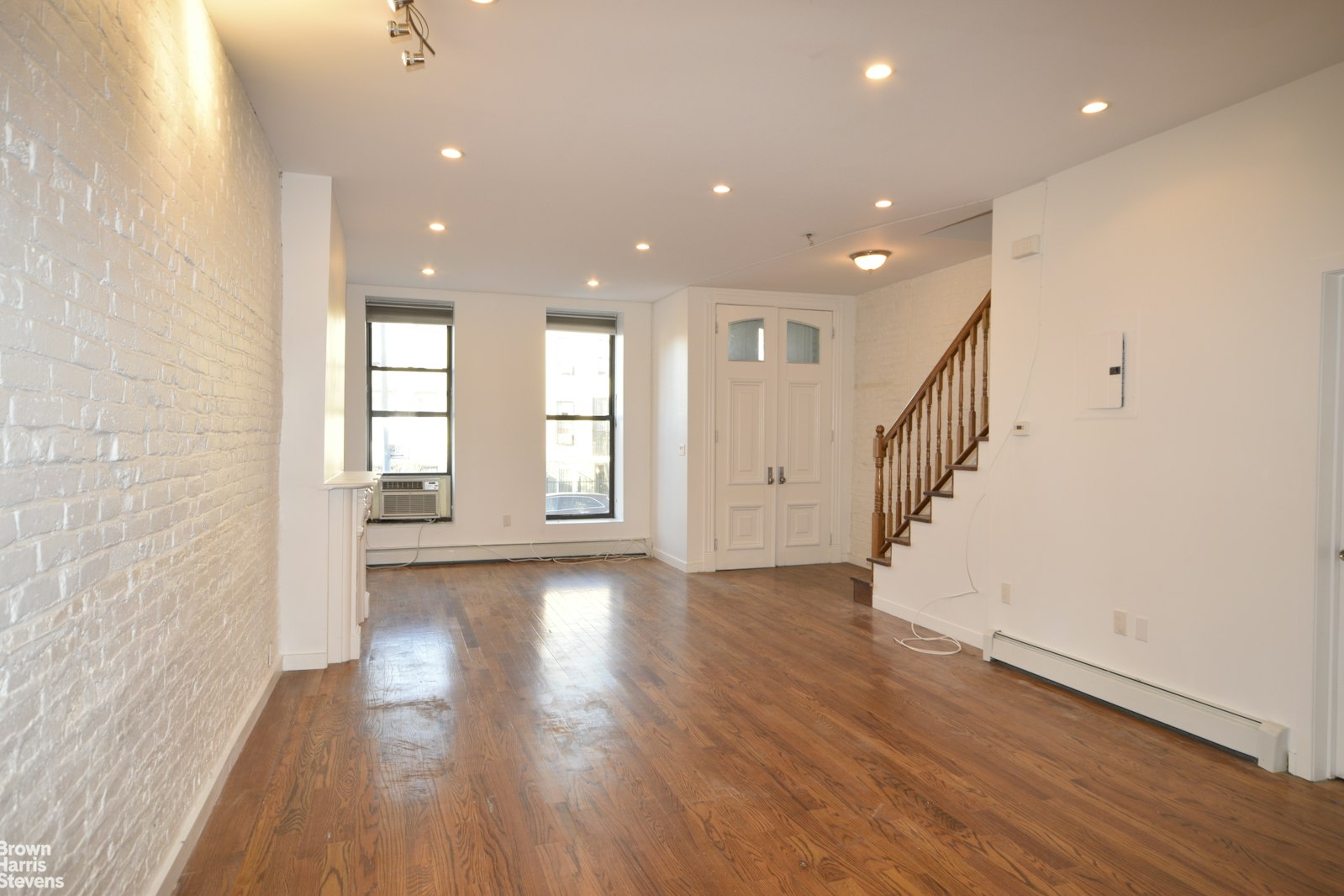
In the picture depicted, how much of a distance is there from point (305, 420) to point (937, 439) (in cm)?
402

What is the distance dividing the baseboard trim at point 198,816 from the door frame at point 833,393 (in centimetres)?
460

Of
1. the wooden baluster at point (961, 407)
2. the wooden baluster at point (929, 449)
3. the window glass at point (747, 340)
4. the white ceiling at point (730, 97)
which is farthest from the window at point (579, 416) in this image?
the wooden baluster at point (961, 407)

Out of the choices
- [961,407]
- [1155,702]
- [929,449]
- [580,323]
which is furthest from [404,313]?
[1155,702]

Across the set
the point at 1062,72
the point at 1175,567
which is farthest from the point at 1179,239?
the point at 1175,567

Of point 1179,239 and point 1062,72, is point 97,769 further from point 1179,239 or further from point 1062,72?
point 1179,239

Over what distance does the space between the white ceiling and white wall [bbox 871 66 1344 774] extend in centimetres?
26

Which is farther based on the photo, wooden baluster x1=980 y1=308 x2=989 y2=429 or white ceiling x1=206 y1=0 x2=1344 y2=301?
wooden baluster x1=980 y1=308 x2=989 y2=429

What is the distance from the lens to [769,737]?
3.35 meters

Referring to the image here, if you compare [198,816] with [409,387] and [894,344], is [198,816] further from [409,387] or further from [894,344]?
[894,344]

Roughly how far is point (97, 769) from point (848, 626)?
4.44m

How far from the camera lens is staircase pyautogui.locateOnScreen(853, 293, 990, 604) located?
16.4 feet

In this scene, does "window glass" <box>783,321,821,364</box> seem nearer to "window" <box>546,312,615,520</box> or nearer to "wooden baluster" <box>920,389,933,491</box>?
"window" <box>546,312,615,520</box>

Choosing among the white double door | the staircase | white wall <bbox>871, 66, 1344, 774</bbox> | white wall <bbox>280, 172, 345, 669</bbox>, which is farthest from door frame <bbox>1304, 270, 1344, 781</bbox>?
the white double door

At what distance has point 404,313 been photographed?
25.0 feet
